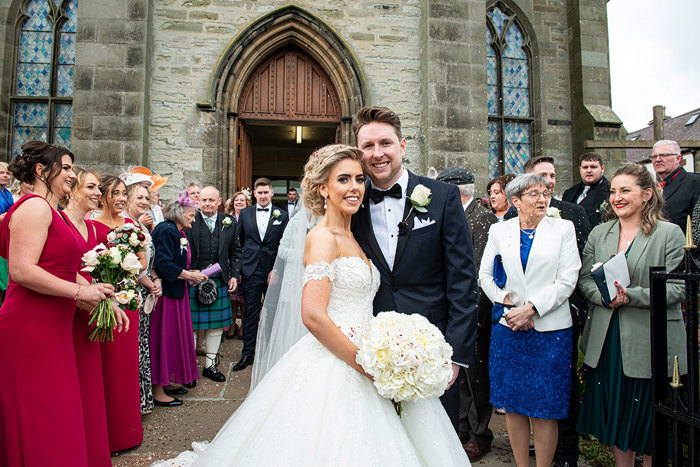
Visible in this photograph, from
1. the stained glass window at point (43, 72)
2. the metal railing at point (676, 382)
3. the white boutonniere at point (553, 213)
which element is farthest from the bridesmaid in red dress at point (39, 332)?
the stained glass window at point (43, 72)

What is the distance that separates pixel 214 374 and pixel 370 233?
12.7 ft

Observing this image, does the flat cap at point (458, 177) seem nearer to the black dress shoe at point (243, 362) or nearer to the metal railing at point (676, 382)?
the metal railing at point (676, 382)

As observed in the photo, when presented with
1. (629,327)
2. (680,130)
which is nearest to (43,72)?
(629,327)

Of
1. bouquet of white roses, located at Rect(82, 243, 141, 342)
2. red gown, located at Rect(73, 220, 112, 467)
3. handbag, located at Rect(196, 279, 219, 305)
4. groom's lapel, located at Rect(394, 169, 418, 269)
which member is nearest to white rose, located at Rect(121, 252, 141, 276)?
bouquet of white roses, located at Rect(82, 243, 141, 342)

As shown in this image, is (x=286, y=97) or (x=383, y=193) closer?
(x=383, y=193)

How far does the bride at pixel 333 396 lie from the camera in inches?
74.9

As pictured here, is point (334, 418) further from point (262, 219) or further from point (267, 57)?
point (267, 57)

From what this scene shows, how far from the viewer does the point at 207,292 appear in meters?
5.64

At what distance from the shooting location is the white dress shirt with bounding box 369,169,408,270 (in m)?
2.52

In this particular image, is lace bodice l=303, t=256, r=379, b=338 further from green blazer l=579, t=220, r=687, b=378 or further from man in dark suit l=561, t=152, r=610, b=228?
man in dark suit l=561, t=152, r=610, b=228

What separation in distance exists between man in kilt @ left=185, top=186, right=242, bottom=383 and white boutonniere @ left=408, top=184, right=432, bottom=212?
3887mm

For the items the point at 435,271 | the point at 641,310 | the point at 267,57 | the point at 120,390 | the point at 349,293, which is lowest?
the point at 120,390

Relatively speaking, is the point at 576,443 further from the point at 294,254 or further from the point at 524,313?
the point at 294,254

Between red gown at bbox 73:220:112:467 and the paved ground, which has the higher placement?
red gown at bbox 73:220:112:467
